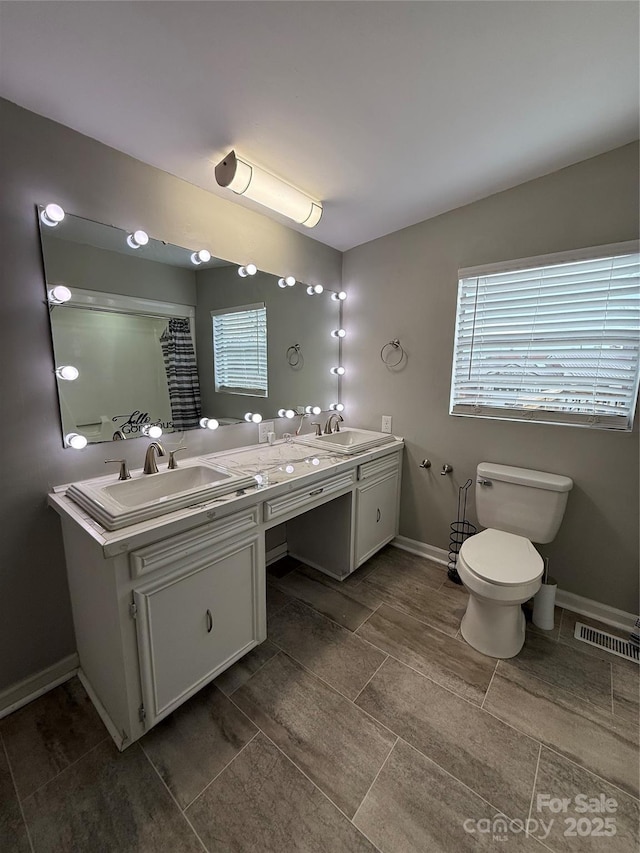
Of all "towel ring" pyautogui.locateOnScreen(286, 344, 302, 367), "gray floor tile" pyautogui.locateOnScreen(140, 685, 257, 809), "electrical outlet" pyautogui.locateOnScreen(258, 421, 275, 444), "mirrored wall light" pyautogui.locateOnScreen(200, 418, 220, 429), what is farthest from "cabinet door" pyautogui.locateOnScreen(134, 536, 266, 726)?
"towel ring" pyautogui.locateOnScreen(286, 344, 302, 367)

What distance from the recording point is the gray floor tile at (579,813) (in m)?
0.99

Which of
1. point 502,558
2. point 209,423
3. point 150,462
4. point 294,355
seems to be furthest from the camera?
point 294,355

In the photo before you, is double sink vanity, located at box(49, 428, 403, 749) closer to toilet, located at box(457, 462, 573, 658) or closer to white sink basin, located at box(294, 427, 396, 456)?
white sink basin, located at box(294, 427, 396, 456)

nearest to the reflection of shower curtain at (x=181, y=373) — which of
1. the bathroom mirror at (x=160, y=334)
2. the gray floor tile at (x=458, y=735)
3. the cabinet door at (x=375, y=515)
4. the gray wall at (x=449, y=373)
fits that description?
the bathroom mirror at (x=160, y=334)

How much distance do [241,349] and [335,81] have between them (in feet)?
4.08

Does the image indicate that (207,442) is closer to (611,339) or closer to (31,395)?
(31,395)

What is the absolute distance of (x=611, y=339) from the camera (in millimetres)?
1673

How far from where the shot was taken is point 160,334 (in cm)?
167

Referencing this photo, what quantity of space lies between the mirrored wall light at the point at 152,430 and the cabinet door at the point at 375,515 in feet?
3.81

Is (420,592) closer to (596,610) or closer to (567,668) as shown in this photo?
(567,668)

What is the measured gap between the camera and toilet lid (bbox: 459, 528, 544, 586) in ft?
4.96

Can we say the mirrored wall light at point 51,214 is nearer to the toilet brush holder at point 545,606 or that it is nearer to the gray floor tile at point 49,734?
the gray floor tile at point 49,734

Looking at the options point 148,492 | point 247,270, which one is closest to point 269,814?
point 148,492

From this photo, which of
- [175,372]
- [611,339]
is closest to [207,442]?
[175,372]
